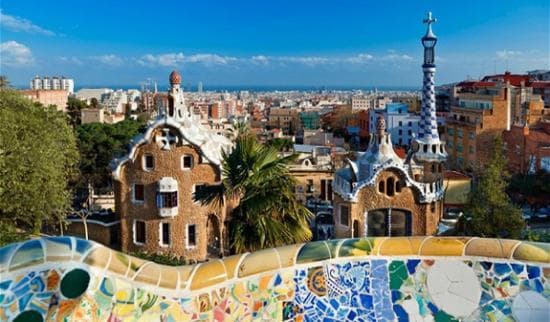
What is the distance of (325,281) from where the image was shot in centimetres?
494

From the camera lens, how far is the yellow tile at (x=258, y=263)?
15.8 feet

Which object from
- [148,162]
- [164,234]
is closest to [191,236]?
[164,234]

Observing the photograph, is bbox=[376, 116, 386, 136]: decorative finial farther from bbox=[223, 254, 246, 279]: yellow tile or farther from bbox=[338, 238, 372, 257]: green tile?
bbox=[223, 254, 246, 279]: yellow tile

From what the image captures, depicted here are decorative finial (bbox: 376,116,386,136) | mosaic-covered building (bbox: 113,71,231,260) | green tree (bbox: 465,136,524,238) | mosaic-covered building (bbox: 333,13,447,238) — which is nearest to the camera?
green tree (bbox: 465,136,524,238)

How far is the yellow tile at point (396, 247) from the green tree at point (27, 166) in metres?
11.4

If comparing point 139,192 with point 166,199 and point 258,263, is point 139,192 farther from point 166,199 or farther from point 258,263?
point 258,263

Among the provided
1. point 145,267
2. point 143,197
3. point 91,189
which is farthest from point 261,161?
point 91,189

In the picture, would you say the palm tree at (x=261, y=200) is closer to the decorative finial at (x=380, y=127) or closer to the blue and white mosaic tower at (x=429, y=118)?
the decorative finial at (x=380, y=127)

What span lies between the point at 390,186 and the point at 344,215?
6.19 ft

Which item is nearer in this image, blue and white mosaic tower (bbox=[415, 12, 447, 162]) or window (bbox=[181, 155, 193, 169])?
→ window (bbox=[181, 155, 193, 169])

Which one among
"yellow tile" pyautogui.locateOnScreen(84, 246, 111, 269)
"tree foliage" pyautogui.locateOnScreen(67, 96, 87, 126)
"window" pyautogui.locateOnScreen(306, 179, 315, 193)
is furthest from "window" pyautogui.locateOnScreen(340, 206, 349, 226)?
"tree foliage" pyautogui.locateOnScreen(67, 96, 87, 126)

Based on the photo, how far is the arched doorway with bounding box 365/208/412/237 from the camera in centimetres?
1991

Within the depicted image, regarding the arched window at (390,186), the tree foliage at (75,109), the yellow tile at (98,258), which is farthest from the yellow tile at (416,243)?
the tree foliage at (75,109)

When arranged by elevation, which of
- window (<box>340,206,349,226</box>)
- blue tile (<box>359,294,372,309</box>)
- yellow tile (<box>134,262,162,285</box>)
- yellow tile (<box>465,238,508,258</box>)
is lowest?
window (<box>340,206,349,226</box>)
